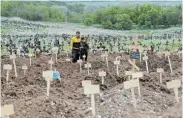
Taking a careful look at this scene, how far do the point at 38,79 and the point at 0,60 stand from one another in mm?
4823

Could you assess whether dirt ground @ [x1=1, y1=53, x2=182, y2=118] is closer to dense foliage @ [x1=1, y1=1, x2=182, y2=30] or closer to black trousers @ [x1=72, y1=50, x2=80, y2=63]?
black trousers @ [x1=72, y1=50, x2=80, y2=63]

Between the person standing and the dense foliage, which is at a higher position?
the person standing

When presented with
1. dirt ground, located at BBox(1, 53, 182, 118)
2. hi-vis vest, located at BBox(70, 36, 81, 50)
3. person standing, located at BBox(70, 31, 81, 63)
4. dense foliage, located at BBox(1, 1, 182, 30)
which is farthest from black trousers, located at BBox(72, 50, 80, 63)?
dense foliage, located at BBox(1, 1, 182, 30)

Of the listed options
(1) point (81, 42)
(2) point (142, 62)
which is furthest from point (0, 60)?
(2) point (142, 62)

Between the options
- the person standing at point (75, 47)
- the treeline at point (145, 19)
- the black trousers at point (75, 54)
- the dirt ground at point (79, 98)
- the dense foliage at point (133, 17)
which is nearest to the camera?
the dirt ground at point (79, 98)

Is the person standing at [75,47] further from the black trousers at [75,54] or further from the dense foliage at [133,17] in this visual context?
the dense foliage at [133,17]

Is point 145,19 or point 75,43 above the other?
point 75,43

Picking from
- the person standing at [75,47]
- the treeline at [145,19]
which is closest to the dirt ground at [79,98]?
the person standing at [75,47]

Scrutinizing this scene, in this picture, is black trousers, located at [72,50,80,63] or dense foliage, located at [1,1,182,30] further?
dense foliage, located at [1,1,182,30]

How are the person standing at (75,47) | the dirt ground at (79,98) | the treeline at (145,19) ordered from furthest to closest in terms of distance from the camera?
the treeline at (145,19) < the person standing at (75,47) < the dirt ground at (79,98)

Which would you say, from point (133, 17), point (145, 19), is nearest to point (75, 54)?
point (145, 19)

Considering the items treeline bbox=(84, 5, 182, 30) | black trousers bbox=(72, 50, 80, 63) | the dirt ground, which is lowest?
treeline bbox=(84, 5, 182, 30)

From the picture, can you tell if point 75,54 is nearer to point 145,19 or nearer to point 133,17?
point 145,19

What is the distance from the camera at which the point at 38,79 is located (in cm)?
1271
